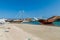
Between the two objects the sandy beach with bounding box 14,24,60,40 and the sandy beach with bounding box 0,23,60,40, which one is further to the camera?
the sandy beach with bounding box 14,24,60,40

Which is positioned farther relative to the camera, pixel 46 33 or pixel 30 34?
A: pixel 46 33

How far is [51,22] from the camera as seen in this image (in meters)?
48.4

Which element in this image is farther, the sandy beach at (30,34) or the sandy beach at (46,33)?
the sandy beach at (46,33)

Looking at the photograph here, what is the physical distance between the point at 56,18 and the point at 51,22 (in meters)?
3.22

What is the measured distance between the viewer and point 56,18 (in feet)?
163

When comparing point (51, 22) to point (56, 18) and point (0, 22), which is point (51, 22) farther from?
point (0, 22)

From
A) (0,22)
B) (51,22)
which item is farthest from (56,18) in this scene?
(0,22)

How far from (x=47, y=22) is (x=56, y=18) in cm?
424

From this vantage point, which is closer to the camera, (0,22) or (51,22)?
(0,22)

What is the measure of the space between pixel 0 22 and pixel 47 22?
24.0 meters

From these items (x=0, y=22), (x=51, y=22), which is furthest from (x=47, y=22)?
(x=0, y=22)

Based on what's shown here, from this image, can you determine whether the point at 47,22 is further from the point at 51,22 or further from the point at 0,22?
the point at 0,22

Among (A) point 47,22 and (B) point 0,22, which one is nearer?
(B) point 0,22

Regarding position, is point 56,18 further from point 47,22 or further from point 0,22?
point 0,22
